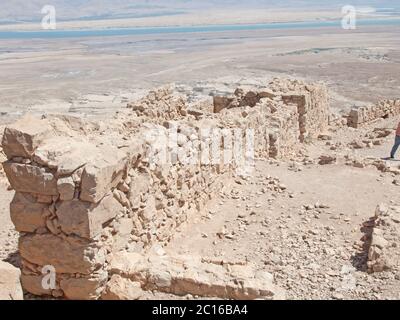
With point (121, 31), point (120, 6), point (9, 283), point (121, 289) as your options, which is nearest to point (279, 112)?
point (121, 289)

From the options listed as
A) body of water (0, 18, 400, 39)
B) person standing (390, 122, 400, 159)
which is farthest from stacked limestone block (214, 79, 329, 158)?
body of water (0, 18, 400, 39)

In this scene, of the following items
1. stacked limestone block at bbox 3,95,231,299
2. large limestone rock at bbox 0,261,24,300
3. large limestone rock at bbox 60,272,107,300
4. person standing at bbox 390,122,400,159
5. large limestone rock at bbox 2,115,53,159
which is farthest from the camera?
person standing at bbox 390,122,400,159

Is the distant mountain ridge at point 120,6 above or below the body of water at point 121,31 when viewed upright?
above

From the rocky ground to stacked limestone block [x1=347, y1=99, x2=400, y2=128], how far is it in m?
8.47

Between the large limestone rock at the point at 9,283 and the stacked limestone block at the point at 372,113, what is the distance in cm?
1611

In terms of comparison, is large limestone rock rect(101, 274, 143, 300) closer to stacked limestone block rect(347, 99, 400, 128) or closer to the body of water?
stacked limestone block rect(347, 99, 400, 128)

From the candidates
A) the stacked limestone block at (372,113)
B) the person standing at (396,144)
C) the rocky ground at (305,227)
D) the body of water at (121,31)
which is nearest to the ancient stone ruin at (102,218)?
the rocky ground at (305,227)

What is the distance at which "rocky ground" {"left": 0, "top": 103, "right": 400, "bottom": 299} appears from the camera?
18.9 feet

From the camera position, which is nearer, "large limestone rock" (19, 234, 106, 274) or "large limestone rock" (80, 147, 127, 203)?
"large limestone rock" (80, 147, 127, 203)

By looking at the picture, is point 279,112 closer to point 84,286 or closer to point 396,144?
point 396,144

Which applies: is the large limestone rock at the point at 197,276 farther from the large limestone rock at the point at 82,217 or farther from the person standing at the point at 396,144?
the person standing at the point at 396,144

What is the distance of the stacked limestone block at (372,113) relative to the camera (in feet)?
60.6

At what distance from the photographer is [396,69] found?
41.3 m
